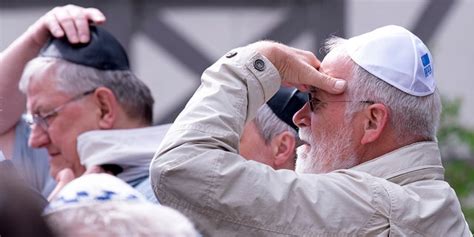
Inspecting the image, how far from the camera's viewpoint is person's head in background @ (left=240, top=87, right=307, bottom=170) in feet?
12.4

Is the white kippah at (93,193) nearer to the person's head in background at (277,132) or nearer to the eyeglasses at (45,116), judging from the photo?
the person's head in background at (277,132)

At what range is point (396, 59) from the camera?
3.18m

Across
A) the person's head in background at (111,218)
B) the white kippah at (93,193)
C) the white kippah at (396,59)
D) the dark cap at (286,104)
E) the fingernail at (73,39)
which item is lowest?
the dark cap at (286,104)

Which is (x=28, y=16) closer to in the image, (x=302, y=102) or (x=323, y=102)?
(x=302, y=102)

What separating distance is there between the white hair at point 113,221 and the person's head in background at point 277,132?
1786mm

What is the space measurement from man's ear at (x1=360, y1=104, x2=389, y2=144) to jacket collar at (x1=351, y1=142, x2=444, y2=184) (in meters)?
0.06

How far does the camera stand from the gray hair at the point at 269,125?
12.4ft

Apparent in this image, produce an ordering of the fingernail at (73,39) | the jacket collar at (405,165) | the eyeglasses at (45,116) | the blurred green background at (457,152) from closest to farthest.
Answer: the jacket collar at (405,165) < the fingernail at (73,39) < the eyeglasses at (45,116) < the blurred green background at (457,152)

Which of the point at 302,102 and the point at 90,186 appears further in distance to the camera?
the point at 302,102

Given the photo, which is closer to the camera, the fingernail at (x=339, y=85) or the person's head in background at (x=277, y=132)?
the fingernail at (x=339, y=85)

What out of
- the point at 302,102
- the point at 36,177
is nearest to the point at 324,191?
the point at 302,102

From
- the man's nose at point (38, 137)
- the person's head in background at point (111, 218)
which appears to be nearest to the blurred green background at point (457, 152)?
the man's nose at point (38, 137)

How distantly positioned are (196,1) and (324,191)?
15.1 ft

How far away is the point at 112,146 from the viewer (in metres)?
4.09
